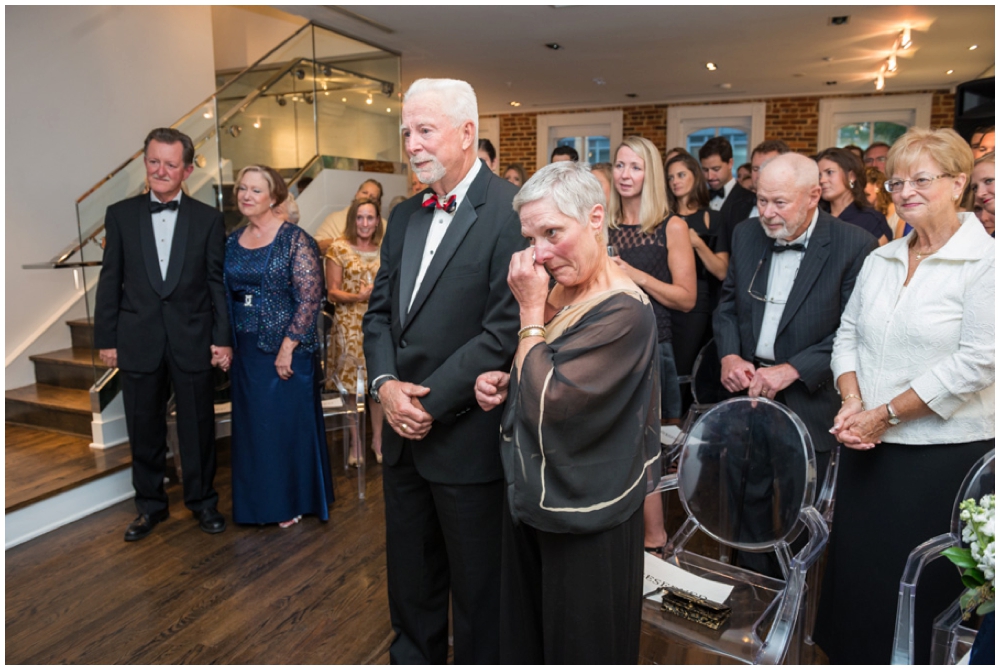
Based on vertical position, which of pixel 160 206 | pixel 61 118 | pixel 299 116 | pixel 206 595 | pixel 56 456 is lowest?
pixel 206 595

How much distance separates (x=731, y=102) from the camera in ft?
36.1

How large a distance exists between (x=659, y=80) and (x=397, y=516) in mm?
8531

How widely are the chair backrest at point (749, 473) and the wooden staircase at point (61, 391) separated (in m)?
3.51

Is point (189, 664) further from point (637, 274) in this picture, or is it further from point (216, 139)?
point (216, 139)

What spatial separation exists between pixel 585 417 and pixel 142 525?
2.76 m

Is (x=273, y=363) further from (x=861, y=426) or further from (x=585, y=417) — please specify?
(x=861, y=426)

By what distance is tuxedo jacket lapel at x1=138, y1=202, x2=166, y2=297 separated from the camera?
10.5 ft

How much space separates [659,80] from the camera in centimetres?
937

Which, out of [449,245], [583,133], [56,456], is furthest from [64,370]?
[583,133]

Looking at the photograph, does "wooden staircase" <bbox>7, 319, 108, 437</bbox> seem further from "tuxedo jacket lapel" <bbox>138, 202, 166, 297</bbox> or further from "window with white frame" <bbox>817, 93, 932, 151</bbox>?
"window with white frame" <bbox>817, 93, 932, 151</bbox>

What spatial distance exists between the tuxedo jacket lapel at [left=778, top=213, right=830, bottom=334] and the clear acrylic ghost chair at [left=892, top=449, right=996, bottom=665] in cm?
85

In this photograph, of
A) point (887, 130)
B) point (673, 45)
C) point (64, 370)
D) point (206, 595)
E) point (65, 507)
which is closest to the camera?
point (206, 595)

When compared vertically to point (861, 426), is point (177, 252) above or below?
above

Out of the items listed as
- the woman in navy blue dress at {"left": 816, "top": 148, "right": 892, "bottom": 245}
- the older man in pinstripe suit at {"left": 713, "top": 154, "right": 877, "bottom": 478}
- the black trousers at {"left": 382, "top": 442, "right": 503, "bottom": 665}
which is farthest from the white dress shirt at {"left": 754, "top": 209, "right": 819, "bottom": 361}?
the woman in navy blue dress at {"left": 816, "top": 148, "right": 892, "bottom": 245}
